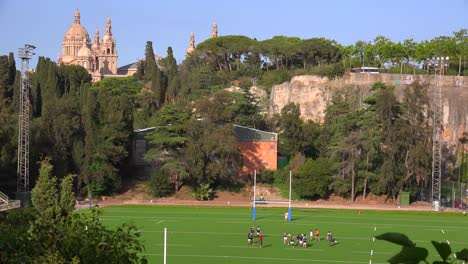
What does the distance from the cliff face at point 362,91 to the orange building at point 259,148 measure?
1094cm

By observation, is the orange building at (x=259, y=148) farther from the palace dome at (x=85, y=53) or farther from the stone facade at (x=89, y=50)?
the palace dome at (x=85, y=53)

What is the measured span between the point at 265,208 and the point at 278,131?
14841mm

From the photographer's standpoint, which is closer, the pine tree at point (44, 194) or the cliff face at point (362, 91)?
the pine tree at point (44, 194)

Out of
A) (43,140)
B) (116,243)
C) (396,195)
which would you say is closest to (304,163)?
(396,195)

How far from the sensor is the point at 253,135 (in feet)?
189

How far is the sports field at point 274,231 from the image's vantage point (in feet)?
97.9

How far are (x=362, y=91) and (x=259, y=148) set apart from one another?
13591 mm

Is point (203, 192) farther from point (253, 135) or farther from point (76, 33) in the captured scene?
point (76, 33)

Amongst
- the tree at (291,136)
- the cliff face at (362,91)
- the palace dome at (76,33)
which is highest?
the palace dome at (76,33)

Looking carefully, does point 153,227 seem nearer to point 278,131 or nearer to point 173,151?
point 173,151

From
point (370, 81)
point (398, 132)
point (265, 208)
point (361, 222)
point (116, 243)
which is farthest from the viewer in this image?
point (370, 81)

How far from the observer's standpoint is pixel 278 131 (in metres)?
62.5

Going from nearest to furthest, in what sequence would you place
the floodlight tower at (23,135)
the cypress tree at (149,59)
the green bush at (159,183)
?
the floodlight tower at (23,135) → the green bush at (159,183) → the cypress tree at (149,59)

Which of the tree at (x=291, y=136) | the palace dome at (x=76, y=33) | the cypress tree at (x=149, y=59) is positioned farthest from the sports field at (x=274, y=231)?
the palace dome at (x=76, y=33)
